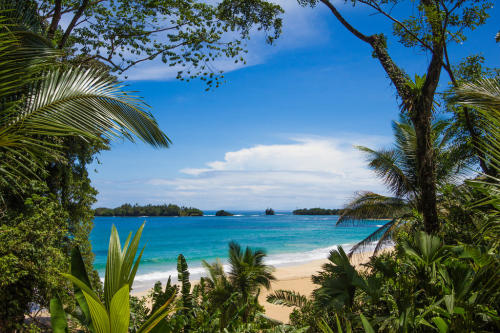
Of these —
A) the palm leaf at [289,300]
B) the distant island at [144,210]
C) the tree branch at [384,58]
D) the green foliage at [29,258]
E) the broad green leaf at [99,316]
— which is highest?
the tree branch at [384,58]

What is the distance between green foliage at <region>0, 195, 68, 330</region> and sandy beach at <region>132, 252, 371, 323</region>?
385 inches

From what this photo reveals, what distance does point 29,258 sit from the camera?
20.0 feet

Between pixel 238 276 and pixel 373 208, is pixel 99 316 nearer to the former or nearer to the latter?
pixel 238 276

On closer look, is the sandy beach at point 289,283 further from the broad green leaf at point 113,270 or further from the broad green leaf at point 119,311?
the broad green leaf at point 119,311

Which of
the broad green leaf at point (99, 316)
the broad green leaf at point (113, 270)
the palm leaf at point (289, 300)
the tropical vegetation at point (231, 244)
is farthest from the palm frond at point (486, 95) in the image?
the palm leaf at point (289, 300)

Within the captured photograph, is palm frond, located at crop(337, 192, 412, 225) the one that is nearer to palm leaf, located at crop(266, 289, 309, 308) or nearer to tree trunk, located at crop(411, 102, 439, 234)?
palm leaf, located at crop(266, 289, 309, 308)

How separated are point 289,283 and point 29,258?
1764 centimetres

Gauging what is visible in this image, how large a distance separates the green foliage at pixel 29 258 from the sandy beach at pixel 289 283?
9785 millimetres

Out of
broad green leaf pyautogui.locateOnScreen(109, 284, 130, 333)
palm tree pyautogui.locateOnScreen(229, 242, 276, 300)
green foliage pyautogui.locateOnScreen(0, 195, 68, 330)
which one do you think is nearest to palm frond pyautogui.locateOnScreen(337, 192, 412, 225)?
palm tree pyautogui.locateOnScreen(229, 242, 276, 300)

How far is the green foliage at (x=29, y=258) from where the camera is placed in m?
5.83

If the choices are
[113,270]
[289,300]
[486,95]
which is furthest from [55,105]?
[289,300]

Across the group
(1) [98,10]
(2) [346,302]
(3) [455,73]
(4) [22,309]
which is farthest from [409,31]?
(4) [22,309]

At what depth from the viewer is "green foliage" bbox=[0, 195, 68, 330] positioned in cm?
583

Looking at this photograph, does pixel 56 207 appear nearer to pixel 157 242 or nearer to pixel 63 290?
pixel 63 290
